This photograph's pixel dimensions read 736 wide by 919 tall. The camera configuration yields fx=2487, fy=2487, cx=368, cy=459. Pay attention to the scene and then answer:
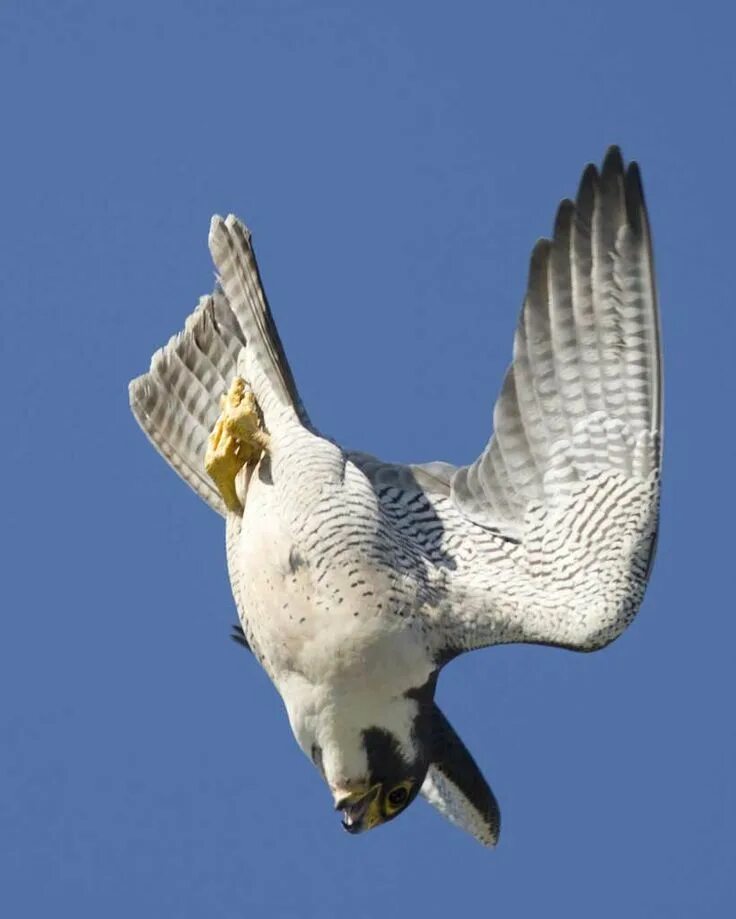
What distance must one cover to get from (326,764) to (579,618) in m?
1.35

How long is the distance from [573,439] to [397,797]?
1993mm

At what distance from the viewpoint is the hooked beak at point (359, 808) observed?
11312 mm

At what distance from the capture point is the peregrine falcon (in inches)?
445

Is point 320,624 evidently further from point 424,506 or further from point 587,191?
point 587,191

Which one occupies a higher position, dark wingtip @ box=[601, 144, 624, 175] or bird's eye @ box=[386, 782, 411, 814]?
dark wingtip @ box=[601, 144, 624, 175]

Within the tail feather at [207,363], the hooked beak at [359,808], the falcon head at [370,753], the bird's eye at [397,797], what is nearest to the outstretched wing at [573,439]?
the falcon head at [370,753]

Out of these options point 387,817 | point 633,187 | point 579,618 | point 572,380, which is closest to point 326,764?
point 387,817

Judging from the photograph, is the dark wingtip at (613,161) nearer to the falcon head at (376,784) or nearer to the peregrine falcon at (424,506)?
the peregrine falcon at (424,506)

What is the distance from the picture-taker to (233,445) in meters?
12.1

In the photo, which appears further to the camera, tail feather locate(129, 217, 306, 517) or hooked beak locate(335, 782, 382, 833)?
tail feather locate(129, 217, 306, 517)

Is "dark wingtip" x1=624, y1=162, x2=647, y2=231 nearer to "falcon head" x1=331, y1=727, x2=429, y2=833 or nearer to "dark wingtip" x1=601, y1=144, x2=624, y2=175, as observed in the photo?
"dark wingtip" x1=601, y1=144, x2=624, y2=175

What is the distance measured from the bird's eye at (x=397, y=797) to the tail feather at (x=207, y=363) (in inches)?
72.8

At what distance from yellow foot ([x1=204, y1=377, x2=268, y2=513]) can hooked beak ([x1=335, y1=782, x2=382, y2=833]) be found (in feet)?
5.24

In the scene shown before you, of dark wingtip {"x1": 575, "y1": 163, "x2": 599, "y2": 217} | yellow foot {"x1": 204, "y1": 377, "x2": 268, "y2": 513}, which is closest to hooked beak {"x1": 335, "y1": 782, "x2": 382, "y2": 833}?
yellow foot {"x1": 204, "y1": 377, "x2": 268, "y2": 513}
